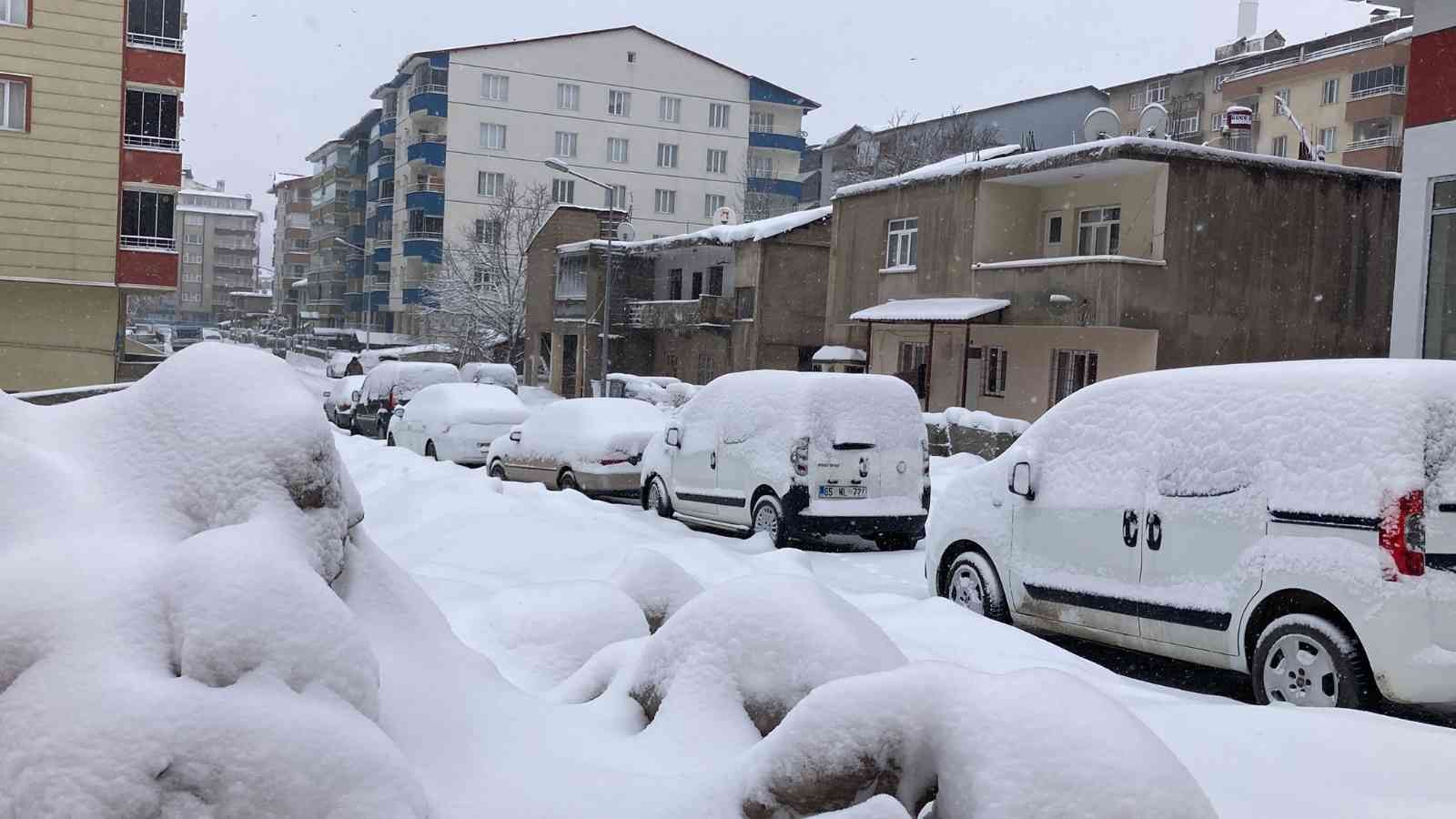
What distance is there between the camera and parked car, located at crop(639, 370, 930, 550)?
39.1ft

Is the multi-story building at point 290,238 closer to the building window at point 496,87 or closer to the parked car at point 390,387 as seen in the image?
the building window at point 496,87

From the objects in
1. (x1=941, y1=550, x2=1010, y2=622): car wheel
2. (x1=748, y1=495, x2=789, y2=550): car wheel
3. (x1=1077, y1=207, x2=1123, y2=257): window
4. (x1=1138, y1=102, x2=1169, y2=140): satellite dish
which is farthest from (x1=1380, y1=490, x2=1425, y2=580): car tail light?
(x1=1138, y1=102, x2=1169, y2=140): satellite dish

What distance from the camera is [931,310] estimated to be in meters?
28.7

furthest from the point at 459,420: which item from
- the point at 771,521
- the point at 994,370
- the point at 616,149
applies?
the point at 616,149

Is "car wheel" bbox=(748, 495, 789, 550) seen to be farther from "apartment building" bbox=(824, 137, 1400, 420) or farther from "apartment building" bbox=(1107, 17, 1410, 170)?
"apartment building" bbox=(1107, 17, 1410, 170)

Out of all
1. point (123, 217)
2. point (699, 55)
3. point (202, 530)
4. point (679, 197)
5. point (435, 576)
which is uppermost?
point (699, 55)

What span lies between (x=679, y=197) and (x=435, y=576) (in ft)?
219

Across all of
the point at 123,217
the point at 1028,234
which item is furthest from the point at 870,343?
the point at 123,217

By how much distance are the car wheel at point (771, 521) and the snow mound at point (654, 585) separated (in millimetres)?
6717

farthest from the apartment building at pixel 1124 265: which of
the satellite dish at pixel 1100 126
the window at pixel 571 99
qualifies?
the window at pixel 571 99

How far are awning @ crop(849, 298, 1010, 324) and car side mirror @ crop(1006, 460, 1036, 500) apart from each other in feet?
63.0

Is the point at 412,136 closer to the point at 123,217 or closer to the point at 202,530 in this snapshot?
the point at 123,217

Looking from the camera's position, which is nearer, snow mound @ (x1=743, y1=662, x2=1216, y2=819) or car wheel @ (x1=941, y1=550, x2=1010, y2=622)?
snow mound @ (x1=743, y1=662, x2=1216, y2=819)

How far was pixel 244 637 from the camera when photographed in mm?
2654
